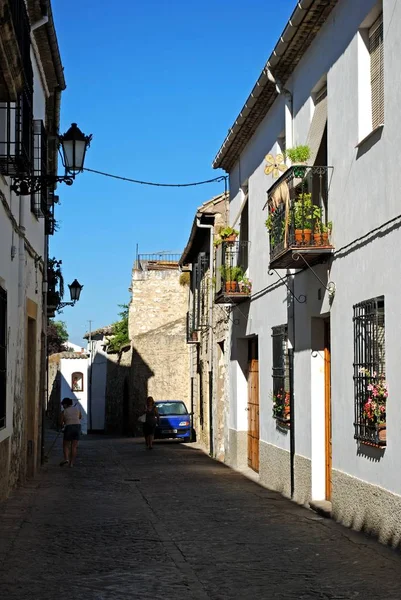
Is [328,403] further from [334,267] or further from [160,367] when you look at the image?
[160,367]

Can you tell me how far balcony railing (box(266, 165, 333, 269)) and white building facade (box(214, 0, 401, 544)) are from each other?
0.07 ft

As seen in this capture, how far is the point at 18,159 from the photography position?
1051cm

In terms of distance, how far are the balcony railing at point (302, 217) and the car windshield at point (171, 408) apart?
64.9 feet

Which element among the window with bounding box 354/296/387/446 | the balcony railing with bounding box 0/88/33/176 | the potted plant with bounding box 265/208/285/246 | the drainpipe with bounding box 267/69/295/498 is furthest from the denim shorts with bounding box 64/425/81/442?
the window with bounding box 354/296/387/446

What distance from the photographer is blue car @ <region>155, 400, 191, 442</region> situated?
105ft

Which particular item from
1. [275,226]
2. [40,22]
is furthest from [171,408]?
[275,226]

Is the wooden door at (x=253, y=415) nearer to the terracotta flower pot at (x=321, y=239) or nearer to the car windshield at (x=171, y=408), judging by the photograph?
the terracotta flower pot at (x=321, y=239)

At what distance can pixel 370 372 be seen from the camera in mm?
10203

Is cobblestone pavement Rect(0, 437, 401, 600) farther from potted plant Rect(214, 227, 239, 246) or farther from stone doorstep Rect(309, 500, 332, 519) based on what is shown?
potted plant Rect(214, 227, 239, 246)

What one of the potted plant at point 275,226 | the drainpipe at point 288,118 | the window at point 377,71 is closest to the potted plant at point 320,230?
the potted plant at point 275,226

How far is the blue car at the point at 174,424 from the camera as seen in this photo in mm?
31875

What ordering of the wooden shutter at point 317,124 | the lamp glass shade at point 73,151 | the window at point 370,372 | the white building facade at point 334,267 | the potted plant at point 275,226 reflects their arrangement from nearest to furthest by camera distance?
the white building facade at point 334,267 < the window at point 370,372 < the lamp glass shade at point 73,151 < the wooden shutter at point 317,124 < the potted plant at point 275,226

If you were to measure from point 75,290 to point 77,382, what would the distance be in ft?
81.8

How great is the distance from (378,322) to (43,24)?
27.0 ft
